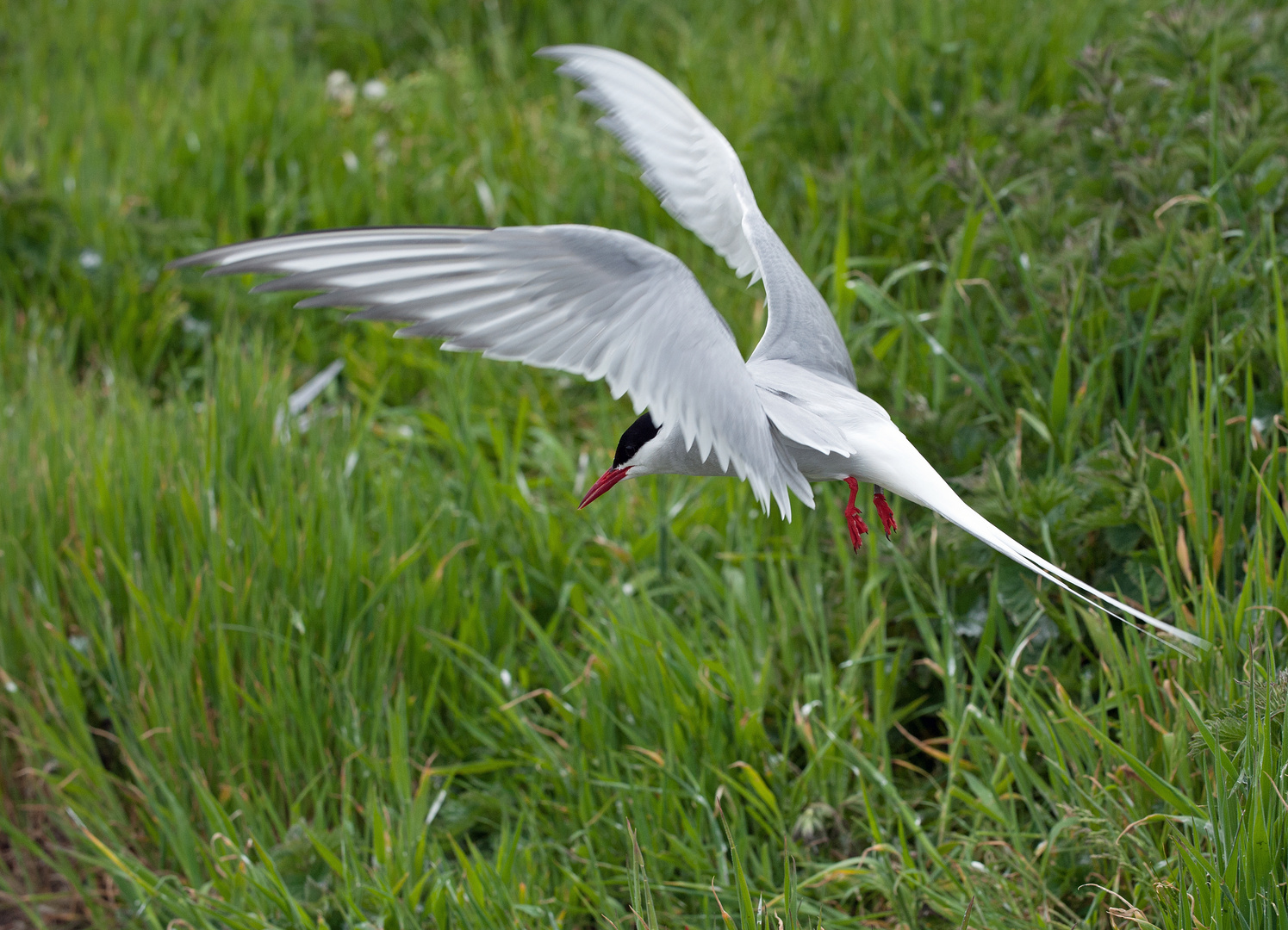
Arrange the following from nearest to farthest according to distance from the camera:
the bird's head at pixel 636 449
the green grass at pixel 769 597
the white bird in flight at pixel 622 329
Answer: the white bird in flight at pixel 622 329 → the bird's head at pixel 636 449 → the green grass at pixel 769 597

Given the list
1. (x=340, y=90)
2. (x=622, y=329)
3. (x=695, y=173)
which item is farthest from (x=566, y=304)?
(x=340, y=90)

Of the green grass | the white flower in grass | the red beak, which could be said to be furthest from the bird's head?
the white flower in grass

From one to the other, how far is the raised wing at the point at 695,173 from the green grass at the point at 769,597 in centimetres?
60

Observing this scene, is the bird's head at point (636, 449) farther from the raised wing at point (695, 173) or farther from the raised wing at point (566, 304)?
the raised wing at point (695, 173)

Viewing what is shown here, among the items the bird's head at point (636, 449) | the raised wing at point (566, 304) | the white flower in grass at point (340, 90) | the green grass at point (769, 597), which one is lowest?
Result: the green grass at point (769, 597)

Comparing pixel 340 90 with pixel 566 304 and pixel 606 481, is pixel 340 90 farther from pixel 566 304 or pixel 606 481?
pixel 566 304

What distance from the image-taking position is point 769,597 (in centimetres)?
326

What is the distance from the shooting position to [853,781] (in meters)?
2.71

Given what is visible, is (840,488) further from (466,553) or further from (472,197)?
(472,197)

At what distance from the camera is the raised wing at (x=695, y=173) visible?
243cm

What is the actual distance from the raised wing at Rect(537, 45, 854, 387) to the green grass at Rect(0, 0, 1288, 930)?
1.98 feet

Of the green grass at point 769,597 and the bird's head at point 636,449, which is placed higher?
the bird's head at point 636,449

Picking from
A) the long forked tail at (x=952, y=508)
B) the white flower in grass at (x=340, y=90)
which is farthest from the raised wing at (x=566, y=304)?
the white flower in grass at (x=340, y=90)

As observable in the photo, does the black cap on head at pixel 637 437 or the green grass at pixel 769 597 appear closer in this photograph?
the black cap on head at pixel 637 437
